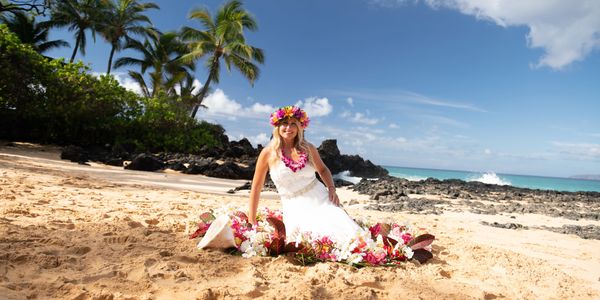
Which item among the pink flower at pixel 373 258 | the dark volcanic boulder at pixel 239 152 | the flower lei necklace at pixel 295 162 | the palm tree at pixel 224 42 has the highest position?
the palm tree at pixel 224 42

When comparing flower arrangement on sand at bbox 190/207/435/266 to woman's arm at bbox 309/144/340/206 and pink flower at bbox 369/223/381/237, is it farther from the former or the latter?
woman's arm at bbox 309/144/340/206

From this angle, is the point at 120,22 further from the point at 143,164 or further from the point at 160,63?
the point at 143,164

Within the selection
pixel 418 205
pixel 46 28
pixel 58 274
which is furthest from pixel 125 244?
pixel 46 28

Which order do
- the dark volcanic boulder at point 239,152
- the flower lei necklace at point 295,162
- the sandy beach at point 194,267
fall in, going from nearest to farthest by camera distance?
the sandy beach at point 194,267
the flower lei necklace at point 295,162
the dark volcanic boulder at point 239,152

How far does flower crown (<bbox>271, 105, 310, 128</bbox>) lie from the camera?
407cm

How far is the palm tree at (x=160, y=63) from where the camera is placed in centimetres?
2884

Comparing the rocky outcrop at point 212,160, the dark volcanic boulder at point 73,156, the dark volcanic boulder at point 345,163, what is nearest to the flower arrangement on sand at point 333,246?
the rocky outcrop at point 212,160

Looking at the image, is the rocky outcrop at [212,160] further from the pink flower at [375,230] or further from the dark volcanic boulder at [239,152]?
the pink flower at [375,230]

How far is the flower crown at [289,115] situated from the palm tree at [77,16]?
98.3 ft

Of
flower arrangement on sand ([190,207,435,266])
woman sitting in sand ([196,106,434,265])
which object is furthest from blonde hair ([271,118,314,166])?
flower arrangement on sand ([190,207,435,266])

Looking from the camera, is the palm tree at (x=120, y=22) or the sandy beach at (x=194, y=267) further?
the palm tree at (x=120, y=22)

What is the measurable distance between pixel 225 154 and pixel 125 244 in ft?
53.0

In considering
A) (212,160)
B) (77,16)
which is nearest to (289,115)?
(212,160)

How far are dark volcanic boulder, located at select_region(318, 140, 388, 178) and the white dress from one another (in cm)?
1635
